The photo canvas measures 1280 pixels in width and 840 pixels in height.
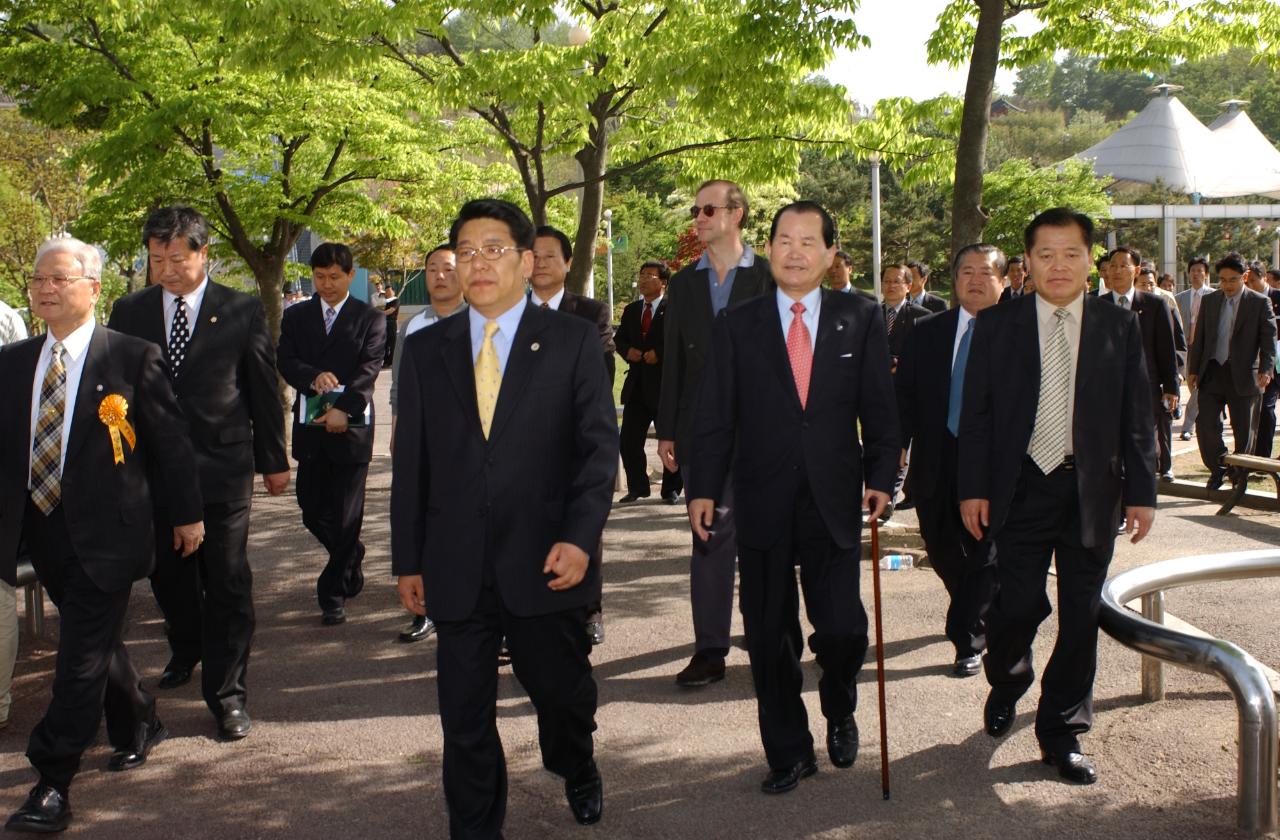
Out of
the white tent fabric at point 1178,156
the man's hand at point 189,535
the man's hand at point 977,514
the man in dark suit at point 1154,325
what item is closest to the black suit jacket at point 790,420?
the man's hand at point 977,514

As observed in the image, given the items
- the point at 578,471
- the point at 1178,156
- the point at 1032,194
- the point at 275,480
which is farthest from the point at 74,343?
the point at 1178,156

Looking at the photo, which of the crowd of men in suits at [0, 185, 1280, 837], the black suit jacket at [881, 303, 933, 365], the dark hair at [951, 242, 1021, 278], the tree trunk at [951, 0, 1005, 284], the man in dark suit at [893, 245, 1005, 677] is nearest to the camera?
the crowd of men in suits at [0, 185, 1280, 837]

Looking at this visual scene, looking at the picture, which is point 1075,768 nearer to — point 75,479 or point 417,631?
point 417,631

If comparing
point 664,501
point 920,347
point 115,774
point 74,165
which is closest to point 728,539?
point 920,347

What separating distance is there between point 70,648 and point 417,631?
2640 mm

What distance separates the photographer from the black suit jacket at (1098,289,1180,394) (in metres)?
10.4

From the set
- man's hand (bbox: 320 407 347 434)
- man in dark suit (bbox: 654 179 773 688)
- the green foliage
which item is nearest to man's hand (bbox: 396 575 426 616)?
man in dark suit (bbox: 654 179 773 688)

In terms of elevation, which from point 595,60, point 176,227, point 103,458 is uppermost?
point 595,60

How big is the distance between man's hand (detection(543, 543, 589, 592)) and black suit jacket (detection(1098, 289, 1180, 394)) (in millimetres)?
7531

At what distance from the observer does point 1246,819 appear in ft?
13.8

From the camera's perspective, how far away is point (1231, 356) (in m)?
12.0

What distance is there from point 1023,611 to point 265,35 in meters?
8.22

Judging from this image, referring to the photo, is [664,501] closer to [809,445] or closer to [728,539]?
[728,539]

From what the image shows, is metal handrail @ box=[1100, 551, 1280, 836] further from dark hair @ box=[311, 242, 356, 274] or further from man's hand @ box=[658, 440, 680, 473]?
dark hair @ box=[311, 242, 356, 274]
